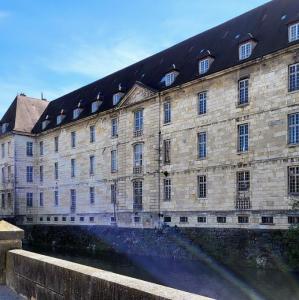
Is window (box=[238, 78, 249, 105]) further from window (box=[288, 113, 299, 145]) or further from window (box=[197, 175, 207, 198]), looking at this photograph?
window (box=[197, 175, 207, 198])

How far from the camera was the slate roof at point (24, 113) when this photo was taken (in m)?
47.2

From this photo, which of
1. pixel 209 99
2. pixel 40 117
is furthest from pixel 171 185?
pixel 40 117

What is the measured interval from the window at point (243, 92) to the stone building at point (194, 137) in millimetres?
57

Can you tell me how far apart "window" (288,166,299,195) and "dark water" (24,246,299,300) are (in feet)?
13.2

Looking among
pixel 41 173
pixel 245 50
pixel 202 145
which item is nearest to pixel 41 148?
pixel 41 173

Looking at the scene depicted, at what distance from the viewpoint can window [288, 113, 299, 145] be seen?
2224 centimetres

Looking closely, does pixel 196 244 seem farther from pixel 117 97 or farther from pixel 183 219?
pixel 117 97

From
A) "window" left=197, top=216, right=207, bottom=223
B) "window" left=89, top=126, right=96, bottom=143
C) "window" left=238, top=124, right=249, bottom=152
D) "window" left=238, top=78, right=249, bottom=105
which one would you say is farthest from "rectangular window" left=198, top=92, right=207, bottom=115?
"window" left=89, top=126, right=96, bottom=143

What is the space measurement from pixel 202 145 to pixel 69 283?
905 inches

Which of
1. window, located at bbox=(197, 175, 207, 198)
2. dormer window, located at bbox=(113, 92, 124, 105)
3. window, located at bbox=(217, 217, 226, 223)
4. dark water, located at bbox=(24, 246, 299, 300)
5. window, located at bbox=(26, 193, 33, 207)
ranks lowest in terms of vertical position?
dark water, located at bbox=(24, 246, 299, 300)

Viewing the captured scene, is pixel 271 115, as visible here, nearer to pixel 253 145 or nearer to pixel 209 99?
pixel 253 145

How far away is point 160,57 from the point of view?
3569 centimetres

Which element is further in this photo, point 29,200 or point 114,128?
point 29,200

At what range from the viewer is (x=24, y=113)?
4884 cm
